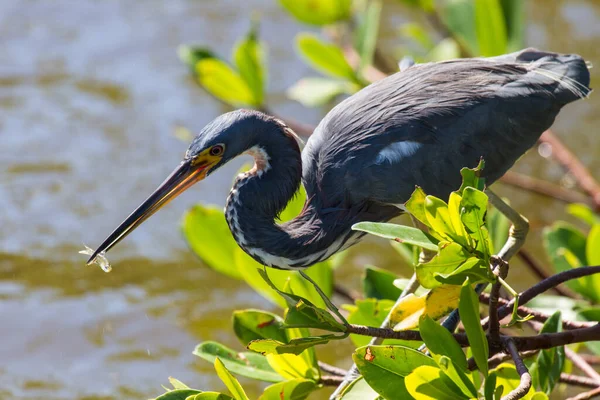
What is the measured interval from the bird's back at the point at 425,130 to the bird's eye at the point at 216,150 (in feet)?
1.48

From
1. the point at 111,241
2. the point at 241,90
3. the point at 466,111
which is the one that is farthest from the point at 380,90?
the point at 241,90

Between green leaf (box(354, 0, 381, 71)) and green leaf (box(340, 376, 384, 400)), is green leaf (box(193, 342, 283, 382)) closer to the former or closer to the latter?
green leaf (box(340, 376, 384, 400))

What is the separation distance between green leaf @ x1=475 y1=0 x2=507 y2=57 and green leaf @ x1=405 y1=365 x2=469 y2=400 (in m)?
2.48

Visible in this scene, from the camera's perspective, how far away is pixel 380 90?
10.8 ft

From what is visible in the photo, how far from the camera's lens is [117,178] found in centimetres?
596

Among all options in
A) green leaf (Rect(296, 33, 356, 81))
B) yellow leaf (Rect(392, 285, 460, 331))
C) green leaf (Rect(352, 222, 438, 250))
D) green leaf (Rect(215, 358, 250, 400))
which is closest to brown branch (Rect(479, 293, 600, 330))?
yellow leaf (Rect(392, 285, 460, 331))

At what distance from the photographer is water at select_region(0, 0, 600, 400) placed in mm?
4664

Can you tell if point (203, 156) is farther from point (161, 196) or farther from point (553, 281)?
point (553, 281)

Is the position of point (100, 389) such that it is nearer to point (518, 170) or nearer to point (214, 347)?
point (214, 347)

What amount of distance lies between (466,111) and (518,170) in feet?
9.78

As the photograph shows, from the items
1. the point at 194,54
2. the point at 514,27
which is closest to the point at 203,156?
the point at 194,54

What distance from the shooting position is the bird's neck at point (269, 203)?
3068 mm

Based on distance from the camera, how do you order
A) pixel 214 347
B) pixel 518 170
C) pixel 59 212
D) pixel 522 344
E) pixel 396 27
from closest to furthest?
pixel 522 344
pixel 214 347
pixel 59 212
pixel 518 170
pixel 396 27

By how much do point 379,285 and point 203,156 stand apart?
2.51 feet
